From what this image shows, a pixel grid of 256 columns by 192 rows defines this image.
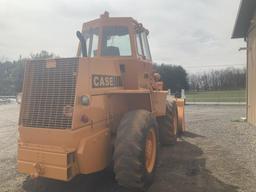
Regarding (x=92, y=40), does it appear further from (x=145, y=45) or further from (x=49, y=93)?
(x=49, y=93)

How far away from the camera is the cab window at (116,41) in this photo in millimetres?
6350

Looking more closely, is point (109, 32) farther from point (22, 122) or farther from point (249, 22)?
point (249, 22)

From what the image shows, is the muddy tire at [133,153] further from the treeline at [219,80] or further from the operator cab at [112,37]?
the treeline at [219,80]

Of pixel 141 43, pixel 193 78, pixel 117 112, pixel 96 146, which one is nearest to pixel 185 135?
pixel 141 43

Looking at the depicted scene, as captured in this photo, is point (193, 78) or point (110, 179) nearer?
point (110, 179)

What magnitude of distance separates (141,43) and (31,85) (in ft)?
9.10

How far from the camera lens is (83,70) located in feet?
16.0

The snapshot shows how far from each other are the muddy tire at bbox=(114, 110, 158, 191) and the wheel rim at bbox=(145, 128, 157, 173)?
13cm

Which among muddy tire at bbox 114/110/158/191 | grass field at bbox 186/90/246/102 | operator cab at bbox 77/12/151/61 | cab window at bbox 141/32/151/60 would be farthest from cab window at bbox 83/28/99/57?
grass field at bbox 186/90/246/102

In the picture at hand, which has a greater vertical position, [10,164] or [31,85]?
[31,85]

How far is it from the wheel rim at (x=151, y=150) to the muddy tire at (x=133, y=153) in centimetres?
13

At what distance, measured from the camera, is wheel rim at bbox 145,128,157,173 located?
18.1 ft

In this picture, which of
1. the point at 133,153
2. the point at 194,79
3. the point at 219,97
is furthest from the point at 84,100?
the point at 194,79

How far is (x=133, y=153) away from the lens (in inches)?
189
